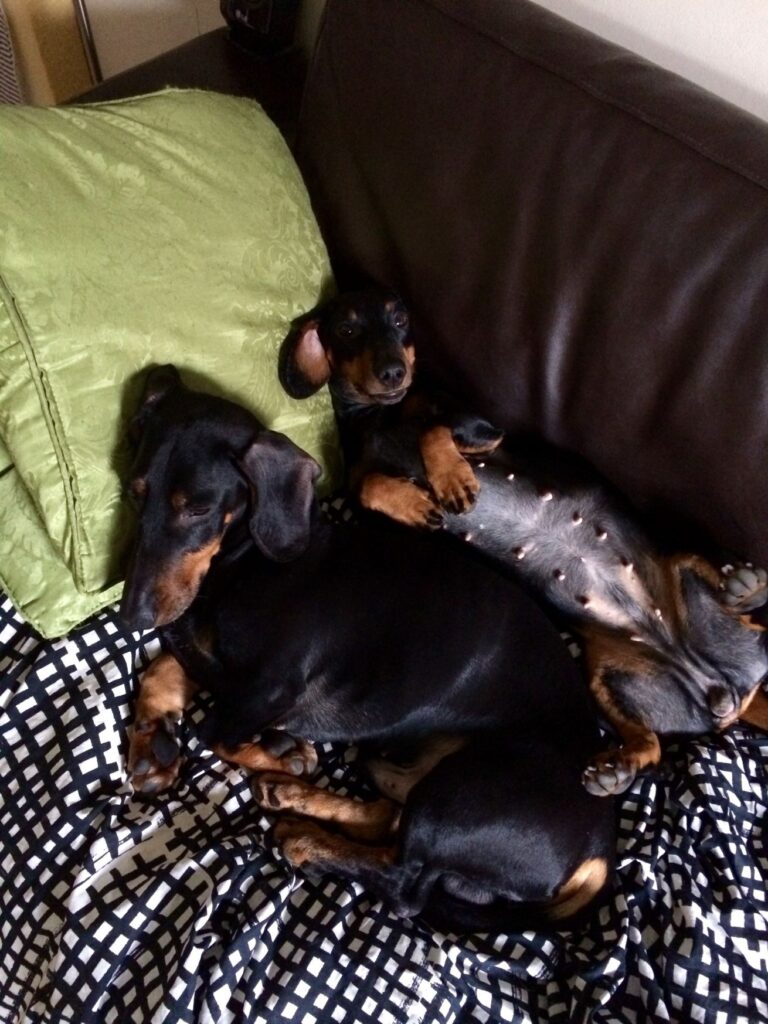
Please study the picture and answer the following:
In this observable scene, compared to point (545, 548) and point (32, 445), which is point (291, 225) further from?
point (545, 548)

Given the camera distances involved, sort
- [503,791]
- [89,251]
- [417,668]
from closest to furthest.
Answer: [89,251] < [503,791] < [417,668]

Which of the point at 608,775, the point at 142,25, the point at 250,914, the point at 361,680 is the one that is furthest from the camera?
the point at 142,25

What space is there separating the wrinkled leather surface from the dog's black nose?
0.09 m

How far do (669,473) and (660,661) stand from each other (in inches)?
15.7

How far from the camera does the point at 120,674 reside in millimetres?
1514

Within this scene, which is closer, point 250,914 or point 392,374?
point 250,914

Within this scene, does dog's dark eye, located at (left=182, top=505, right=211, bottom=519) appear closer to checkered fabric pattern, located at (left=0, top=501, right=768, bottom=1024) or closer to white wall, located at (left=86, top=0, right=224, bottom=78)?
checkered fabric pattern, located at (left=0, top=501, right=768, bottom=1024)

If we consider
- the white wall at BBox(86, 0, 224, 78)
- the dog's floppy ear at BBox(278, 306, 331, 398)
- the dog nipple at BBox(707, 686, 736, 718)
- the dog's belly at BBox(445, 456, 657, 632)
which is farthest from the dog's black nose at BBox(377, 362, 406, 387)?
the white wall at BBox(86, 0, 224, 78)

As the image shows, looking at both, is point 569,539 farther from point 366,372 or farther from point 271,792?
point 271,792

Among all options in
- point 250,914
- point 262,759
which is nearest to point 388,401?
point 262,759

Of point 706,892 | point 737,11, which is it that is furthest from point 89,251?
point 706,892

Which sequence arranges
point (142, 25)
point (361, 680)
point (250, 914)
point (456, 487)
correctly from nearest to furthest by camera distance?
point (250, 914) < point (361, 680) < point (456, 487) < point (142, 25)

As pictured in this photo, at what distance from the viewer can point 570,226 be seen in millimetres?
1406

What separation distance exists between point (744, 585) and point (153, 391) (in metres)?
1.03
